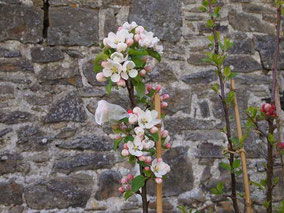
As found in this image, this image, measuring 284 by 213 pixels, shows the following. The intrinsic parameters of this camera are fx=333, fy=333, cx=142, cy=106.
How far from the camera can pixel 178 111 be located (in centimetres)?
215

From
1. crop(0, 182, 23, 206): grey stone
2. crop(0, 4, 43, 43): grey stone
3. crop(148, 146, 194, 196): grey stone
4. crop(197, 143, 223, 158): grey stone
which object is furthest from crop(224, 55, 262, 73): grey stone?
crop(0, 182, 23, 206): grey stone

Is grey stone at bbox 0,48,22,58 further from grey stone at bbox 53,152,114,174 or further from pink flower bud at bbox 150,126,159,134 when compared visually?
pink flower bud at bbox 150,126,159,134

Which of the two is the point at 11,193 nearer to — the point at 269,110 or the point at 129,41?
the point at 129,41

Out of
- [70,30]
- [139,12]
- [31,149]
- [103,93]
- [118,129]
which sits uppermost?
[139,12]

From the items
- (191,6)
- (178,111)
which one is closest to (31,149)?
(178,111)

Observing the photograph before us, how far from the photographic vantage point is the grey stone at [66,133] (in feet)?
6.43

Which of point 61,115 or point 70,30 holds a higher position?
point 70,30

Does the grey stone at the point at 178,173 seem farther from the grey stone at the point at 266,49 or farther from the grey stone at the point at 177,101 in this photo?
the grey stone at the point at 266,49

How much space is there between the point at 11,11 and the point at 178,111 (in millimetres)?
1195

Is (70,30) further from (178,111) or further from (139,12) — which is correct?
(178,111)

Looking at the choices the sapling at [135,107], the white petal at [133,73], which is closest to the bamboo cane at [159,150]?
the sapling at [135,107]

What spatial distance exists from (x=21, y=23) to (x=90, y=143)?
836mm

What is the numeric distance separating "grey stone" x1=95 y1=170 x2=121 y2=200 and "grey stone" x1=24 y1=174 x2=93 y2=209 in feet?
0.19

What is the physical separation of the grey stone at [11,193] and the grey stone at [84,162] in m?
0.23
